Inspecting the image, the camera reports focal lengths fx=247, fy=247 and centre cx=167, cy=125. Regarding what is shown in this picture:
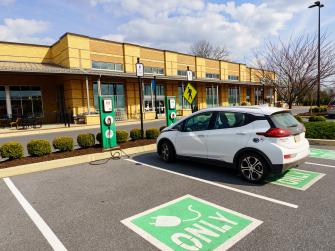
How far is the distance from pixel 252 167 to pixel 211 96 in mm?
31795

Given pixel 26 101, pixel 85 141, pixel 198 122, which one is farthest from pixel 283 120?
pixel 26 101

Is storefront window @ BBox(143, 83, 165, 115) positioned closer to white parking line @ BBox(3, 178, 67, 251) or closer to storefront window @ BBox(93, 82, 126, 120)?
storefront window @ BBox(93, 82, 126, 120)

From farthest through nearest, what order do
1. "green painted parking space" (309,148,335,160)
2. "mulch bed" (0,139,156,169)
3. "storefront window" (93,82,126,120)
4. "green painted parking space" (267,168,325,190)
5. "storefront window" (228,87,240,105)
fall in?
"storefront window" (228,87,240,105), "storefront window" (93,82,126,120), "green painted parking space" (309,148,335,160), "mulch bed" (0,139,156,169), "green painted parking space" (267,168,325,190)

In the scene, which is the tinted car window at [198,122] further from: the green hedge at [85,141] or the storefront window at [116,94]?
the storefront window at [116,94]

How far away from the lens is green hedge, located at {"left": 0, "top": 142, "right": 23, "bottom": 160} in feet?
22.8

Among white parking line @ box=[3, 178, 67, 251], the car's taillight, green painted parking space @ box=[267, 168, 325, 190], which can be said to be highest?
the car's taillight

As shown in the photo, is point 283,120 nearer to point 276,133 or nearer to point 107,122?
point 276,133

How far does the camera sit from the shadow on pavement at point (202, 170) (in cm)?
531

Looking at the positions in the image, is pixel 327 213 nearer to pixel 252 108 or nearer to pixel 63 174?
pixel 252 108

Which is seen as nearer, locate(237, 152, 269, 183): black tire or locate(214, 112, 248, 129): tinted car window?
locate(237, 152, 269, 183): black tire

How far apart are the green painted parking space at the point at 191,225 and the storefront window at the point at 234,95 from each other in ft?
121

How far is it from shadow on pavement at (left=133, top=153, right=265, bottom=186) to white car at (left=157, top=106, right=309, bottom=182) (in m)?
0.28

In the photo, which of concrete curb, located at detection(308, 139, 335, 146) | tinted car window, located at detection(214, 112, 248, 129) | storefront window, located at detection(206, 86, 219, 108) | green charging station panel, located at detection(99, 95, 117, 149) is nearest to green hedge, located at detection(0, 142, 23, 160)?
green charging station panel, located at detection(99, 95, 117, 149)

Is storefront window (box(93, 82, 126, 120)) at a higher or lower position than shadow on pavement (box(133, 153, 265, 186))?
higher
